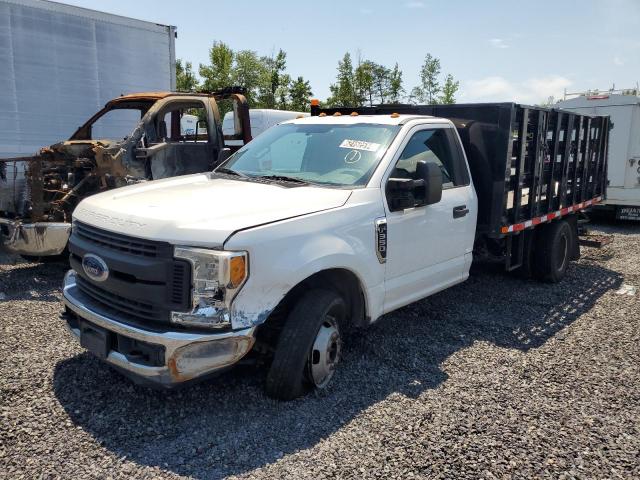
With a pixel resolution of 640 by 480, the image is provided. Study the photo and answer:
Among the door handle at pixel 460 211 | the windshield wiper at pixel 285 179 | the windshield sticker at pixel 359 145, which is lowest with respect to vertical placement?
the door handle at pixel 460 211

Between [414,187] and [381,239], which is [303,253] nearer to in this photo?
[381,239]

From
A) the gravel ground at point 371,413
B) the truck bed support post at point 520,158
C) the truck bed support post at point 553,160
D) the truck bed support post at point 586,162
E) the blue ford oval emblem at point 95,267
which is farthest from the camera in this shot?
Result: the truck bed support post at point 586,162

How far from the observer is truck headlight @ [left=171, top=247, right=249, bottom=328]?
2.97 meters

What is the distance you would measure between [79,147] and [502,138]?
4840 millimetres

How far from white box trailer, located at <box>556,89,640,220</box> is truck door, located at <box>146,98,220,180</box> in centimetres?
844

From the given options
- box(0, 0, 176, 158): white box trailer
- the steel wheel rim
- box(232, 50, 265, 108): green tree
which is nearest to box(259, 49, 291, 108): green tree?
box(232, 50, 265, 108): green tree

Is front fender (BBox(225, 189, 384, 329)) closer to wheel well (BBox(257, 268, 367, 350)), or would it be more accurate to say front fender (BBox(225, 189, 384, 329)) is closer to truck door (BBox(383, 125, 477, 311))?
wheel well (BBox(257, 268, 367, 350))

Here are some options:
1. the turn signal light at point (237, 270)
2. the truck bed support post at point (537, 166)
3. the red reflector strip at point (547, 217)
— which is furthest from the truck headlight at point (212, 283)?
the truck bed support post at point (537, 166)

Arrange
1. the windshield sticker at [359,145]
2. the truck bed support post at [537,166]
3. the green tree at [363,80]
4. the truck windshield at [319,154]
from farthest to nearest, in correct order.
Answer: the green tree at [363,80], the truck bed support post at [537,166], the windshield sticker at [359,145], the truck windshield at [319,154]

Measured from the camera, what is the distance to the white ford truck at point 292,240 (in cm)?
304

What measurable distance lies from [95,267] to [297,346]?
4.48 ft

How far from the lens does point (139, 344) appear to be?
10.3 feet

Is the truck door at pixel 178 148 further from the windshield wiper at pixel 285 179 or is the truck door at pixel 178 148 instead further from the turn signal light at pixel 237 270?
the turn signal light at pixel 237 270

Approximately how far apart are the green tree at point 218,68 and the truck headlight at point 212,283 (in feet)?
98.1
